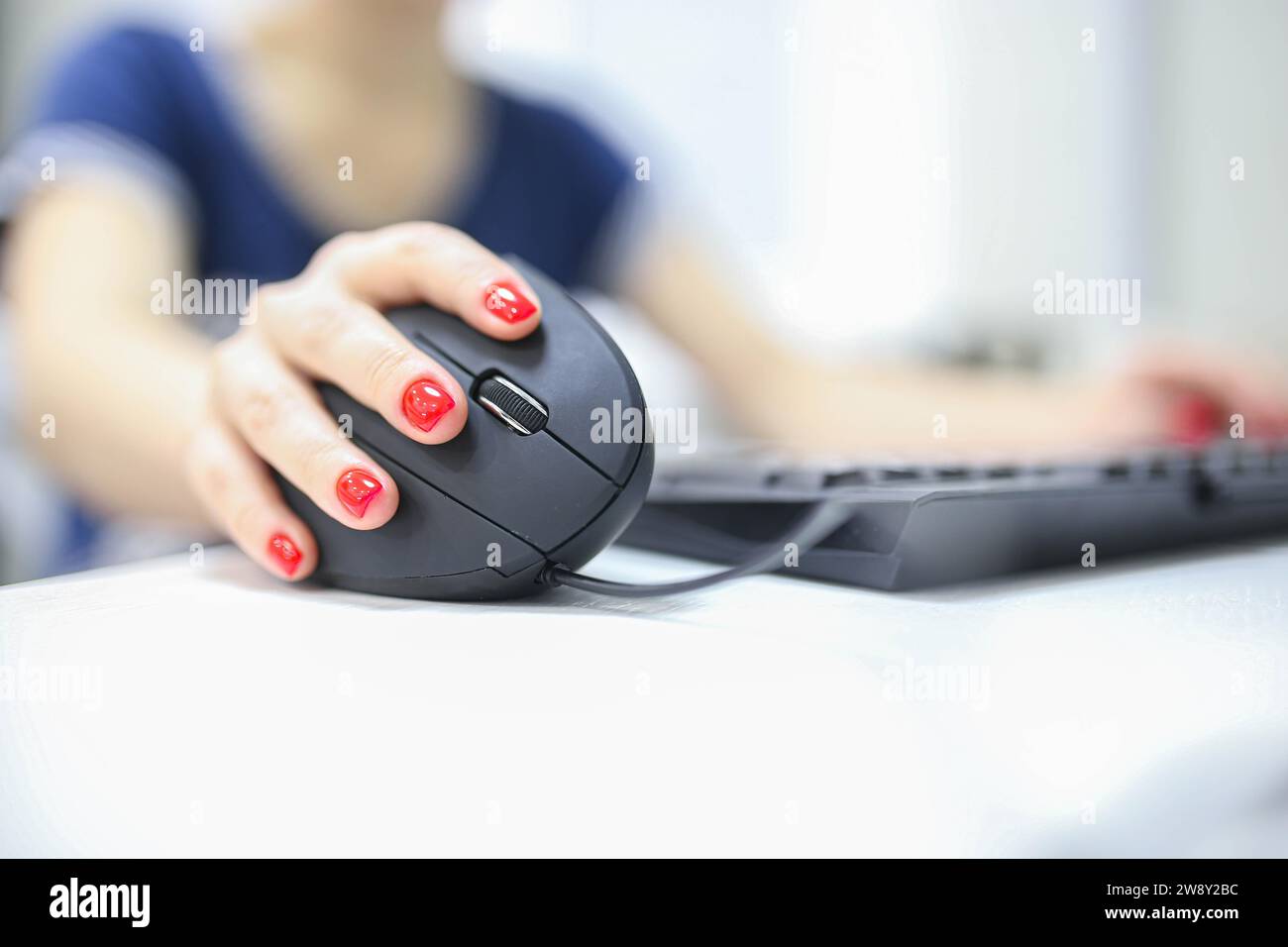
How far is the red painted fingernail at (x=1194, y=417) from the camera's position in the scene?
703 mm

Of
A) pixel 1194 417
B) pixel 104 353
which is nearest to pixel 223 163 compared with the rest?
pixel 104 353

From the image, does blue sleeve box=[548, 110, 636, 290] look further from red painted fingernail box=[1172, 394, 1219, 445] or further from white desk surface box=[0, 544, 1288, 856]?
white desk surface box=[0, 544, 1288, 856]

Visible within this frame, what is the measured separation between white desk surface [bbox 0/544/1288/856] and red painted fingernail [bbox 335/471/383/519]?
0.03 meters

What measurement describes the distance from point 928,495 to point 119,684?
0.23 m

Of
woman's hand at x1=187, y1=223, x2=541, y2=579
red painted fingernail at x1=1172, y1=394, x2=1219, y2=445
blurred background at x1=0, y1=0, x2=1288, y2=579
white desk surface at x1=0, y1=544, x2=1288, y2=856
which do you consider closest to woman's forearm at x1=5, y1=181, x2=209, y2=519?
woman's hand at x1=187, y1=223, x2=541, y2=579

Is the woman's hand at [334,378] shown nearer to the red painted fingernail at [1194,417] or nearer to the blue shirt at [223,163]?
the blue shirt at [223,163]

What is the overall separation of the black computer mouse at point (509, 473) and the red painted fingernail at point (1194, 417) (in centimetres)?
59

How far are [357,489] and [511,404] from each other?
6 centimetres

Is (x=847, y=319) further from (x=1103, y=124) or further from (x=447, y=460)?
(x=447, y=460)

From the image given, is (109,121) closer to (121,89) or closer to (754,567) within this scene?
(121,89)

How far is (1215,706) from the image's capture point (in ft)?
0.64

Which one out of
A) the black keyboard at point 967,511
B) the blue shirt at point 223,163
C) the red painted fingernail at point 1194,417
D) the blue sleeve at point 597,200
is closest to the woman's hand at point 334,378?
the black keyboard at point 967,511

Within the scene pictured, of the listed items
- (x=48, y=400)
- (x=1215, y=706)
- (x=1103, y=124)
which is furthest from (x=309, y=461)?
(x=1103, y=124)
